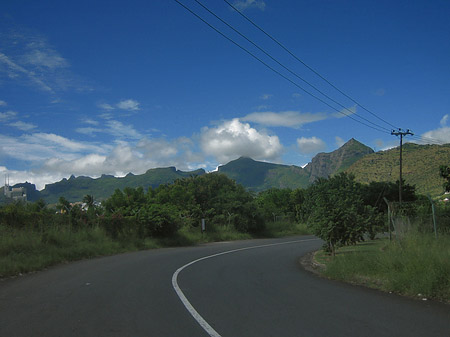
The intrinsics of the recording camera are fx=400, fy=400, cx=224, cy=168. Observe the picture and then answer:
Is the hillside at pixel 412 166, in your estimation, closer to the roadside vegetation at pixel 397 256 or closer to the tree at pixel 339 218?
the tree at pixel 339 218

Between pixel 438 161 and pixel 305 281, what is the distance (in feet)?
199

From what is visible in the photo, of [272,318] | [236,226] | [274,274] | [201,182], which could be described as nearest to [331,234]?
[274,274]

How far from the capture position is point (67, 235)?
63.8 ft

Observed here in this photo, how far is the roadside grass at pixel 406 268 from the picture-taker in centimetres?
862

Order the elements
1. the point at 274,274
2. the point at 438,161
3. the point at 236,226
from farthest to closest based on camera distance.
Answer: the point at 438,161 → the point at 236,226 → the point at 274,274

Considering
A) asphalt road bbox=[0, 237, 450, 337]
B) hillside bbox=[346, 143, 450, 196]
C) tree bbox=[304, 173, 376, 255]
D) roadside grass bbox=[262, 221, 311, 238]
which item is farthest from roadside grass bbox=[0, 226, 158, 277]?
hillside bbox=[346, 143, 450, 196]

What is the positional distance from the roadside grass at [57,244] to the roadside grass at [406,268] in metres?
10.3

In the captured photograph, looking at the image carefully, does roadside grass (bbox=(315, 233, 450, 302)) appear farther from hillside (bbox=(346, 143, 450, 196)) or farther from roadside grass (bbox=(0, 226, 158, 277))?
hillside (bbox=(346, 143, 450, 196))

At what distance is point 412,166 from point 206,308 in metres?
68.1

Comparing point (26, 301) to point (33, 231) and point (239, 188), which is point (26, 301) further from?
point (239, 188)

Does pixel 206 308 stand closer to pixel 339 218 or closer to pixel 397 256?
pixel 397 256

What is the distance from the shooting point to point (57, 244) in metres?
18.1

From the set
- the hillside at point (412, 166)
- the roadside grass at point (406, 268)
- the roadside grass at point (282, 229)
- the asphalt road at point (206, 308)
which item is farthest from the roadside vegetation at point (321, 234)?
the hillside at point (412, 166)

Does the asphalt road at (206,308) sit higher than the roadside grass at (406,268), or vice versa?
the roadside grass at (406,268)
